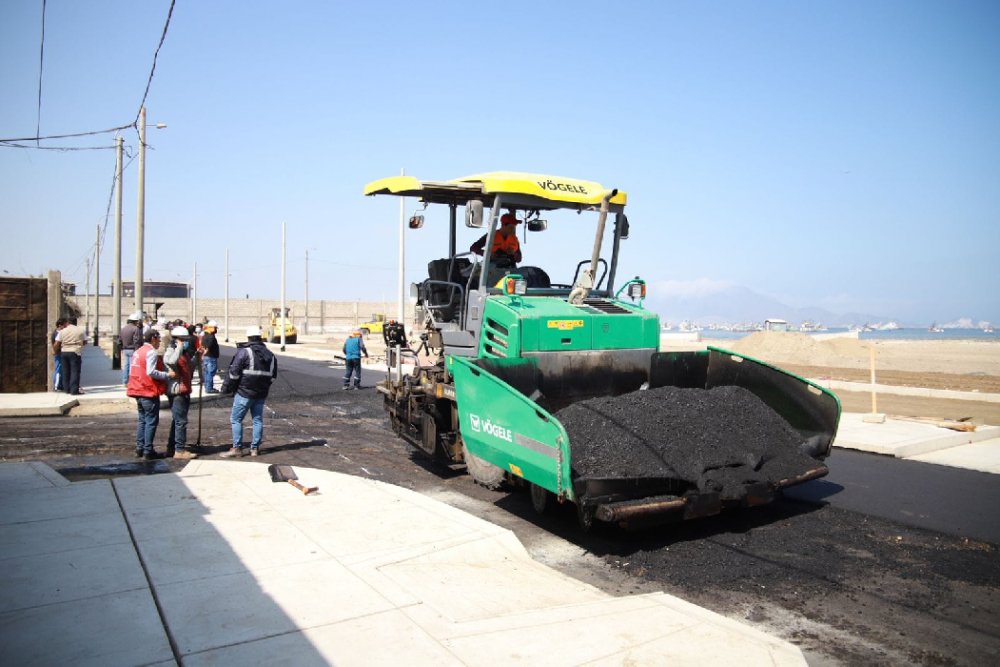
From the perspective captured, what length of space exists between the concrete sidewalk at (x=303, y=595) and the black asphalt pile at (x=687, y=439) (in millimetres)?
1010

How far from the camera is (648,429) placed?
6.07m

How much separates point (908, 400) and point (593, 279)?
1231cm

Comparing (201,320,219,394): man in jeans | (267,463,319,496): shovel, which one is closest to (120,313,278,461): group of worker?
(267,463,319,496): shovel

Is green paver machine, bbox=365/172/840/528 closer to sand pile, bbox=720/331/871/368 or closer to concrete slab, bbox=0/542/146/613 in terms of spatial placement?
concrete slab, bbox=0/542/146/613

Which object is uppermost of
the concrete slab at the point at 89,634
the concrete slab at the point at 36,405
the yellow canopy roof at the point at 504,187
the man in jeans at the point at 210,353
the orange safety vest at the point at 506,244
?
the yellow canopy roof at the point at 504,187

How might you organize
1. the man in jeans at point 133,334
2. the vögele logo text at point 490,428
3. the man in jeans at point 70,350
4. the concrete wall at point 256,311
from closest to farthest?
the vögele logo text at point 490,428 → the man in jeans at point 70,350 → the man in jeans at point 133,334 → the concrete wall at point 256,311

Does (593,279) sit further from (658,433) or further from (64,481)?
(64,481)

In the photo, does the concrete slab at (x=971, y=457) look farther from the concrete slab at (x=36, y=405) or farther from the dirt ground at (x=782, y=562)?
the concrete slab at (x=36, y=405)

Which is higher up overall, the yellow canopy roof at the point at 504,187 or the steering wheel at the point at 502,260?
the yellow canopy roof at the point at 504,187

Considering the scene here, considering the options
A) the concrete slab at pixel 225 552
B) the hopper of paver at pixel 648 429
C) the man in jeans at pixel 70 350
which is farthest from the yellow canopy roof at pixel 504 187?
the man in jeans at pixel 70 350

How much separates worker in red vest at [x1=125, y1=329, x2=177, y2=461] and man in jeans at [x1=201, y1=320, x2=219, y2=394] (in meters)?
6.86

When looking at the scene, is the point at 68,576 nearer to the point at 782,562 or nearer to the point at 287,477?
the point at 287,477

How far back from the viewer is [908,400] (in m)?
16.4

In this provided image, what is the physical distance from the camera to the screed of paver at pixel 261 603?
12.7 feet
